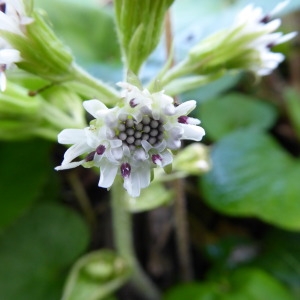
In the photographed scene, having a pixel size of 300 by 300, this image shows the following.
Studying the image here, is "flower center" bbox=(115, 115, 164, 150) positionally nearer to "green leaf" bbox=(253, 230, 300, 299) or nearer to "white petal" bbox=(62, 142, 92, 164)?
"white petal" bbox=(62, 142, 92, 164)

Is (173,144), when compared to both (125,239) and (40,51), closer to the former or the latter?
(40,51)

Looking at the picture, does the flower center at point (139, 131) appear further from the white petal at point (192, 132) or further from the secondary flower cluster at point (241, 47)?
the secondary flower cluster at point (241, 47)

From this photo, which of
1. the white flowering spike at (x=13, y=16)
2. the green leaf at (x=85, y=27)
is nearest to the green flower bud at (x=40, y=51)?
the white flowering spike at (x=13, y=16)

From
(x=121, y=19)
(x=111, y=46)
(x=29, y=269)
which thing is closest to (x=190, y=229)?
(x=29, y=269)

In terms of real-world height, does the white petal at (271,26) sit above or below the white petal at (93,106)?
above

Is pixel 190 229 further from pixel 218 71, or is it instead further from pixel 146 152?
pixel 146 152

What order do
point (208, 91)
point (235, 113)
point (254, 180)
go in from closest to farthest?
1. point (254, 180)
2. point (208, 91)
3. point (235, 113)

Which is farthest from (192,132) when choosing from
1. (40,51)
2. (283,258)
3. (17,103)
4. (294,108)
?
(294,108)
